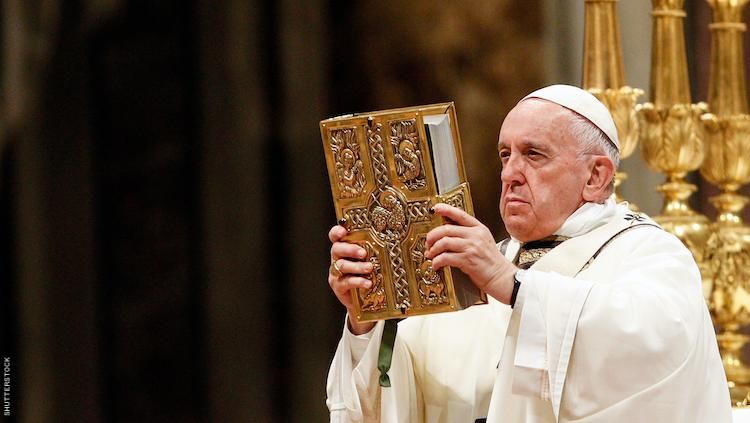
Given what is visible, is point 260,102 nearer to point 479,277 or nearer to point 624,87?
point 624,87

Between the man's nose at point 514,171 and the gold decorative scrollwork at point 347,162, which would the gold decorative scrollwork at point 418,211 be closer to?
the gold decorative scrollwork at point 347,162

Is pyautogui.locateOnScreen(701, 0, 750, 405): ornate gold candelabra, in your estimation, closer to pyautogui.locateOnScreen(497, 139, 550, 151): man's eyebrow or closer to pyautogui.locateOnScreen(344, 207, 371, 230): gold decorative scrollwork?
pyautogui.locateOnScreen(497, 139, 550, 151): man's eyebrow

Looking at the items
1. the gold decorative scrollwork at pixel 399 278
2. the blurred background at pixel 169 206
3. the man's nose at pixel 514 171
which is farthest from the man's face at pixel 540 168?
the blurred background at pixel 169 206

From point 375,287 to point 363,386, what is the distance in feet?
1.09

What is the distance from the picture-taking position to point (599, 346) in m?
2.71

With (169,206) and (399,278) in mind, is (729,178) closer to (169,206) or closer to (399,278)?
(169,206)

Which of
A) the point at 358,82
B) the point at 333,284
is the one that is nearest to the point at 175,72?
the point at 358,82

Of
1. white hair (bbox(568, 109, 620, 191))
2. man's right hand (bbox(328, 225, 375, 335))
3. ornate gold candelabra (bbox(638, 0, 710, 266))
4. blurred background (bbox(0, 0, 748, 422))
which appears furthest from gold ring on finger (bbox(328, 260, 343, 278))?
blurred background (bbox(0, 0, 748, 422))

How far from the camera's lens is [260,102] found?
16.9 feet

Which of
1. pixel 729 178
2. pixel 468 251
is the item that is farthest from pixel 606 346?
pixel 729 178

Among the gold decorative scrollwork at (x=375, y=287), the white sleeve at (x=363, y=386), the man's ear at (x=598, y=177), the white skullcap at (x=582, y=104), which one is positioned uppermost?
the white skullcap at (x=582, y=104)

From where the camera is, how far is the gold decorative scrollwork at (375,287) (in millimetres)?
2787

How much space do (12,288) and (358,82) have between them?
1.50m

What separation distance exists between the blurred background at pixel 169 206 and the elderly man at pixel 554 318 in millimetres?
1927
